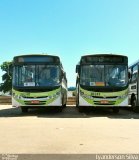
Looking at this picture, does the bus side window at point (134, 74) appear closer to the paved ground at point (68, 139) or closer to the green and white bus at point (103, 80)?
the green and white bus at point (103, 80)

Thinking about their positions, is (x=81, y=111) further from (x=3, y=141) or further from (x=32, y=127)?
(x=3, y=141)

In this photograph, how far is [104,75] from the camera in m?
20.8

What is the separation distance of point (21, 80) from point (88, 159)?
12705mm

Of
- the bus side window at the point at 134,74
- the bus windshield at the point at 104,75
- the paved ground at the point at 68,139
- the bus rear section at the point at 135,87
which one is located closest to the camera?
the paved ground at the point at 68,139

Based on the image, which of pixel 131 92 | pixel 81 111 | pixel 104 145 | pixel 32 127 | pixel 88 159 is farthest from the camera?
pixel 131 92

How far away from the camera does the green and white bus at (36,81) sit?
20297 millimetres

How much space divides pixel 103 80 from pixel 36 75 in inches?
137

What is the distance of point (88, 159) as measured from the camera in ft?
27.0

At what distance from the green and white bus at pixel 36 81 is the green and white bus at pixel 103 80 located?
1.25 metres

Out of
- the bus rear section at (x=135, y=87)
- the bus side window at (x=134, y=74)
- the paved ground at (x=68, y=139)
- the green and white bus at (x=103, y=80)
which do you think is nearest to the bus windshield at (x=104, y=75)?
the green and white bus at (x=103, y=80)

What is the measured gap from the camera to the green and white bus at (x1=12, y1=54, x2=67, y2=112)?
20297mm

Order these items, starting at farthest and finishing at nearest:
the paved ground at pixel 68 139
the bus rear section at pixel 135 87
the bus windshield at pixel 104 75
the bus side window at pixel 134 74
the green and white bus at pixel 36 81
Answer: the bus side window at pixel 134 74 → the bus rear section at pixel 135 87 → the bus windshield at pixel 104 75 → the green and white bus at pixel 36 81 → the paved ground at pixel 68 139

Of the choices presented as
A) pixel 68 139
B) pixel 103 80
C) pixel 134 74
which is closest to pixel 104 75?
pixel 103 80

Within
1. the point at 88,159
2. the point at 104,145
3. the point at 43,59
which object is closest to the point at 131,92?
the point at 43,59
